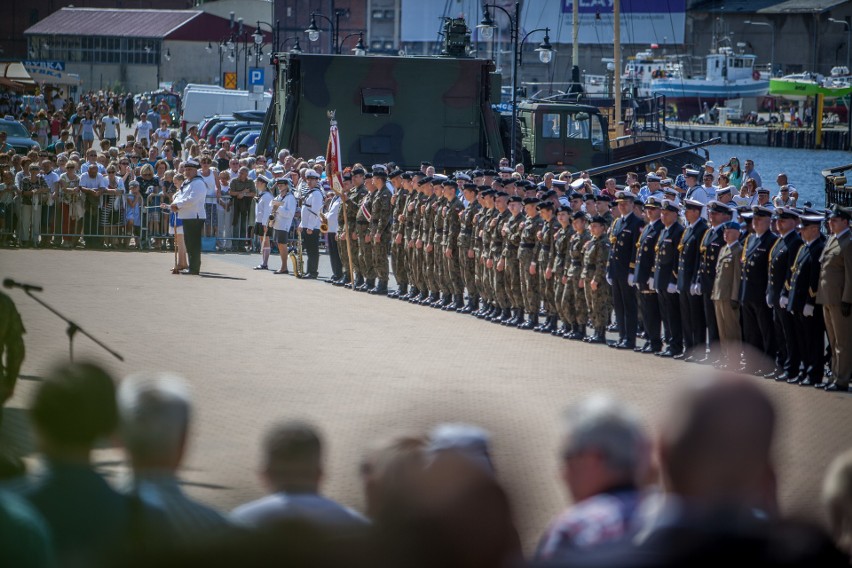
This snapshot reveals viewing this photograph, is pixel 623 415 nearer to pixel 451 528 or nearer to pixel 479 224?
pixel 451 528

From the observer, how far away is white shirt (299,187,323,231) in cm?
2353

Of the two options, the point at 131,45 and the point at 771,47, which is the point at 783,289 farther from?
the point at 771,47

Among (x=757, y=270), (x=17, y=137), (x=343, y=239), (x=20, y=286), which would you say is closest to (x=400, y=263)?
(x=343, y=239)

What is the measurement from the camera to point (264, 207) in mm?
25094

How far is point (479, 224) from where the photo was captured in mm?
19375

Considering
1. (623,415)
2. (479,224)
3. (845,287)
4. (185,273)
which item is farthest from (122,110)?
(623,415)

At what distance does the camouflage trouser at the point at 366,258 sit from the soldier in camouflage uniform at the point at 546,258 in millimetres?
4652

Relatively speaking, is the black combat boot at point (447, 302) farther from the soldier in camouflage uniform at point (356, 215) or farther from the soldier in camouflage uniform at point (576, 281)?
the soldier in camouflage uniform at point (576, 281)

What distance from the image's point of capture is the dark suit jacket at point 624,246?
1661 centimetres

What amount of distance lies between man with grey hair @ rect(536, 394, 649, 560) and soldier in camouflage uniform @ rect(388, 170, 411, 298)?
17278 mm

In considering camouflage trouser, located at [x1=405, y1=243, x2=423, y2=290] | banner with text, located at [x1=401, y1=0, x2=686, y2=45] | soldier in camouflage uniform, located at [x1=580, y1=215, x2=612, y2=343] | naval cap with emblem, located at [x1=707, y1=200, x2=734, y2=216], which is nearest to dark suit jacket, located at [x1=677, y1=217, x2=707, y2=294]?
naval cap with emblem, located at [x1=707, y1=200, x2=734, y2=216]

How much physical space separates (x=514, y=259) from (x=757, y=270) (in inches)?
175

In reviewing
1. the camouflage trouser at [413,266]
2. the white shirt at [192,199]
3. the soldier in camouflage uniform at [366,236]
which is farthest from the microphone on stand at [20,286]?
the white shirt at [192,199]

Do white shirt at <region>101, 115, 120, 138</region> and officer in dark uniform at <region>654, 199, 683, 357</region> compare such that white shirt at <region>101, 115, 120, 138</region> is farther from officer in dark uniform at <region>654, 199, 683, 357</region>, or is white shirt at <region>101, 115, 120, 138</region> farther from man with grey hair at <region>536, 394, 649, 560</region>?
man with grey hair at <region>536, 394, 649, 560</region>
